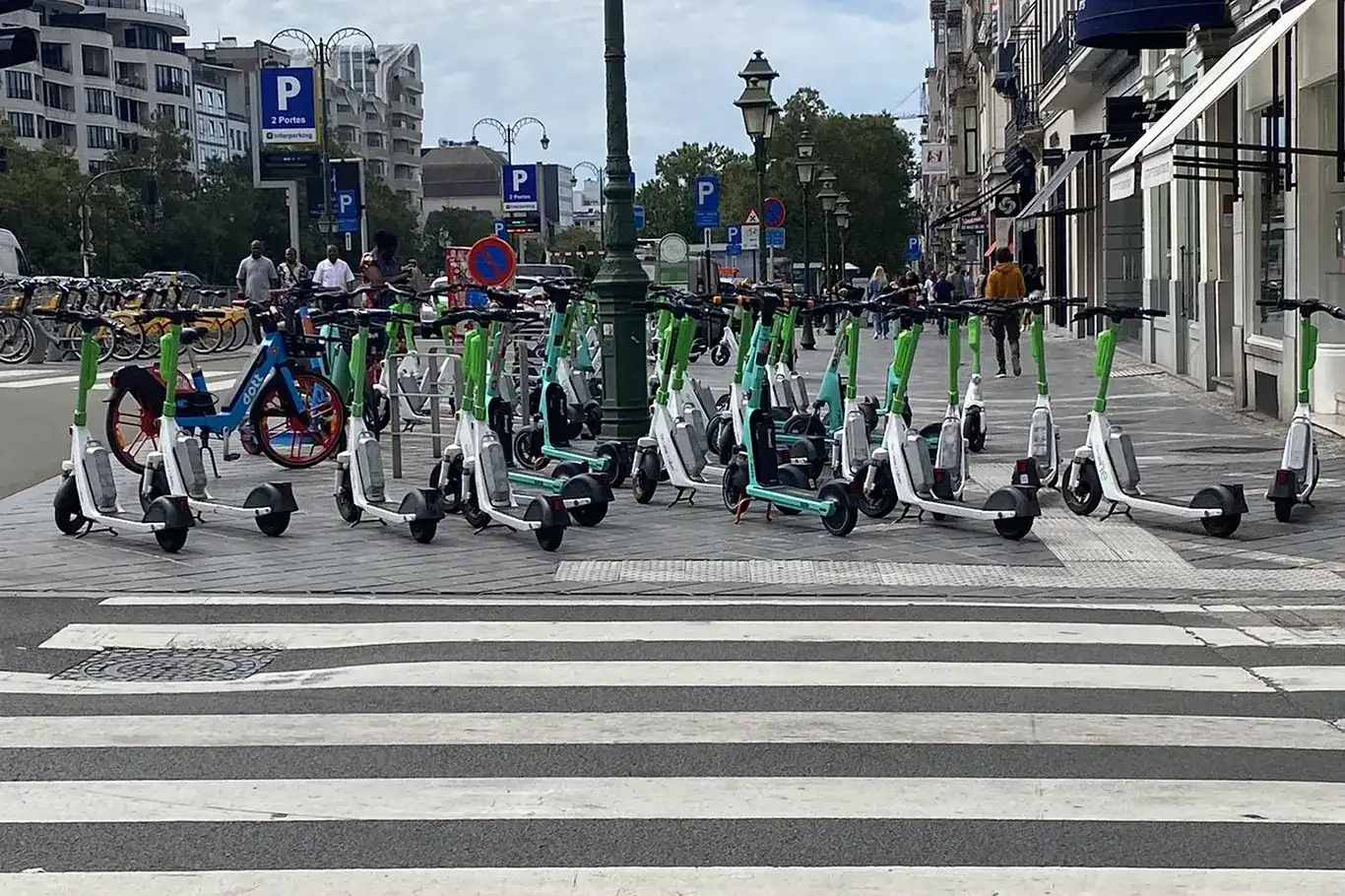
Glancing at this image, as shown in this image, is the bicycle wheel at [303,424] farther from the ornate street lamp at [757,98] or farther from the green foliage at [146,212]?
the green foliage at [146,212]

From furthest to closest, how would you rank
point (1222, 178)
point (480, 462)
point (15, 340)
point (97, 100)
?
point (97, 100) → point (15, 340) → point (1222, 178) → point (480, 462)

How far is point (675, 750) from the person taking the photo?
18.9 feet

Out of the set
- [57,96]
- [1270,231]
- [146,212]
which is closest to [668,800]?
[1270,231]

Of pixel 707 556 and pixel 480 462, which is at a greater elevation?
pixel 480 462

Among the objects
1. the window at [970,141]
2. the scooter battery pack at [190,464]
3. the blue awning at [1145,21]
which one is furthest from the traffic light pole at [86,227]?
the scooter battery pack at [190,464]

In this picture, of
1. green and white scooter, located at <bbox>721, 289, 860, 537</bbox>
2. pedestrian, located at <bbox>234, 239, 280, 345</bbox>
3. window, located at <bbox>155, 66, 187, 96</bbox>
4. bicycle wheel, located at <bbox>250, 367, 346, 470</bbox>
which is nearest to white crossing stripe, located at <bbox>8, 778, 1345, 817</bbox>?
green and white scooter, located at <bbox>721, 289, 860, 537</bbox>

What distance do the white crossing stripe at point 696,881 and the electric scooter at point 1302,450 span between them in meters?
6.50

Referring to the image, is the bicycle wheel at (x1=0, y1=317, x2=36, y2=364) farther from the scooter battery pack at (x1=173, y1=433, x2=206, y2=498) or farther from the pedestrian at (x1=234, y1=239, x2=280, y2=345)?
the scooter battery pack at (x1=173, y1=433, x2=206, y2=498)

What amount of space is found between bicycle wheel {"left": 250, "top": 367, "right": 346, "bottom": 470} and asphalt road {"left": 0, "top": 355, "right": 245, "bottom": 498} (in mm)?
1712

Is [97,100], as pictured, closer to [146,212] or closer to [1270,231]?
[146,212]

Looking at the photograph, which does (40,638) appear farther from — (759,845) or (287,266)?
(287,266)

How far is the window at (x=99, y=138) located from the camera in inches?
4429

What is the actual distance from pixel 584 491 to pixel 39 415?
10.6 metres

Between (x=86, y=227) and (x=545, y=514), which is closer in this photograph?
(x=545, y=514)
